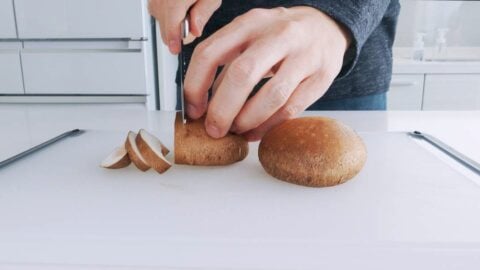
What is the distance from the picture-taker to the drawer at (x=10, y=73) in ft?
5.43

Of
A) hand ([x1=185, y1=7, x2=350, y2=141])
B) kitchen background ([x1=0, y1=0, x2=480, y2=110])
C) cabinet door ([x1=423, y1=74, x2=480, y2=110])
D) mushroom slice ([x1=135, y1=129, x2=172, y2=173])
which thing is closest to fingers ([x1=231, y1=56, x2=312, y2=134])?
hand ([x1=185, y1=7, x2=350, y2=141])

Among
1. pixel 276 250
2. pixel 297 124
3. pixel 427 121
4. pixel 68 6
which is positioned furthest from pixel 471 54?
pixel 276 250

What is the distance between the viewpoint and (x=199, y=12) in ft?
1.61

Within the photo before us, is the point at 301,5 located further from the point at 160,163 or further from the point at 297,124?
the point at 160,163

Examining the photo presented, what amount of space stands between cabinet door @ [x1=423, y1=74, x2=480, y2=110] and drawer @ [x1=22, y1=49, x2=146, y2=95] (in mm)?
1291

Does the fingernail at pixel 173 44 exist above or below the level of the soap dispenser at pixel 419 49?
above

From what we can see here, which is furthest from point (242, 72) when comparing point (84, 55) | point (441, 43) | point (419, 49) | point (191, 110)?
point (441, 43)

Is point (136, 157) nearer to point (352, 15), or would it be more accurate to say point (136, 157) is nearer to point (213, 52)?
point (213, 52)

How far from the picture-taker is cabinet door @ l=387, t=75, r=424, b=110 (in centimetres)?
187

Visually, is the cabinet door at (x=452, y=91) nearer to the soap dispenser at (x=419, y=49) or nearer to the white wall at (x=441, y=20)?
the soap dispenser at (x=419, y=49)

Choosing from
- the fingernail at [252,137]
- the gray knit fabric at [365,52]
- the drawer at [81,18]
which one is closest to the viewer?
the fingernail at [252,137]

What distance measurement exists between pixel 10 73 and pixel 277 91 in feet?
5.29

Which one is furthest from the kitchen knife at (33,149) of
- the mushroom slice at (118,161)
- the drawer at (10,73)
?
the drawer at (10,73)

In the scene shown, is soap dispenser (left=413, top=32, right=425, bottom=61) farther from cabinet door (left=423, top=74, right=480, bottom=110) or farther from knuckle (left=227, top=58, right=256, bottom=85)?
knuckle (left=227, top=58, right=256, bottom=85)
